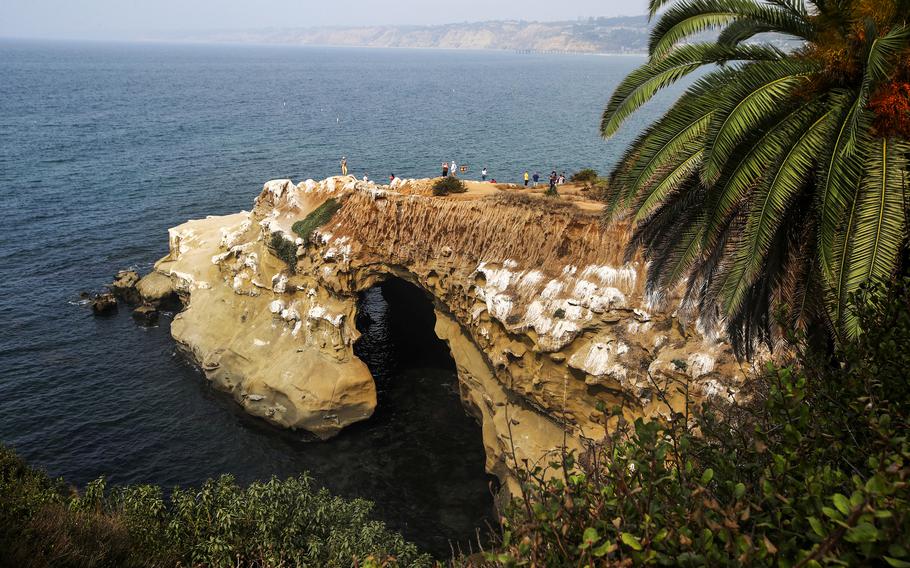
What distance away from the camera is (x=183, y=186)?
84000mm

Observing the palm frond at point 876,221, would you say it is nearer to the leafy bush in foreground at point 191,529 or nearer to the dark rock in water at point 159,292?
the leafy bush in foreground at point 191,529

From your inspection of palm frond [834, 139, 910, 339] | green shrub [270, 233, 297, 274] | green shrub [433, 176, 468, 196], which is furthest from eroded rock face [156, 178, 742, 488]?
palm frond [834, 139, 910, 339]

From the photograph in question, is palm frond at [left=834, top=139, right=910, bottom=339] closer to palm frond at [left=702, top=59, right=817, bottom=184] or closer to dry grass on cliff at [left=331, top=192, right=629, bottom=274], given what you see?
palm frond at [left=702, top=59, right=817, bottom=184]

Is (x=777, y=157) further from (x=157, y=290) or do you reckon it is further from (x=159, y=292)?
(x=157, y=290)

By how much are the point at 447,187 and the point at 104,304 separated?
32.9 metres

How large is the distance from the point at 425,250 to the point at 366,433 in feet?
39.7

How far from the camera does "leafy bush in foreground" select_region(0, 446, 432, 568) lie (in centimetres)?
1742

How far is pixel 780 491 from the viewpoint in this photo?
8383mm

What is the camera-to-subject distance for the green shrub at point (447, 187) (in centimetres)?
4106

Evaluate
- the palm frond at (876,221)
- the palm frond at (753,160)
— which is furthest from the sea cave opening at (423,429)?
the palm frond at (876,221)

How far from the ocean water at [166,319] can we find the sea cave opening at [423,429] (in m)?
0.12

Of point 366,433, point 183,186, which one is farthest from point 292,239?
point 183,186

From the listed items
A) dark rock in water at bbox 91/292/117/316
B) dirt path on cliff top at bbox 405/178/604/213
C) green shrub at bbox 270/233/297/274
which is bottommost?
dark rock in water at bbox 91/292/117/316

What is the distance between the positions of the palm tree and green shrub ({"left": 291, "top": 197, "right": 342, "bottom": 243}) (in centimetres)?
2891
